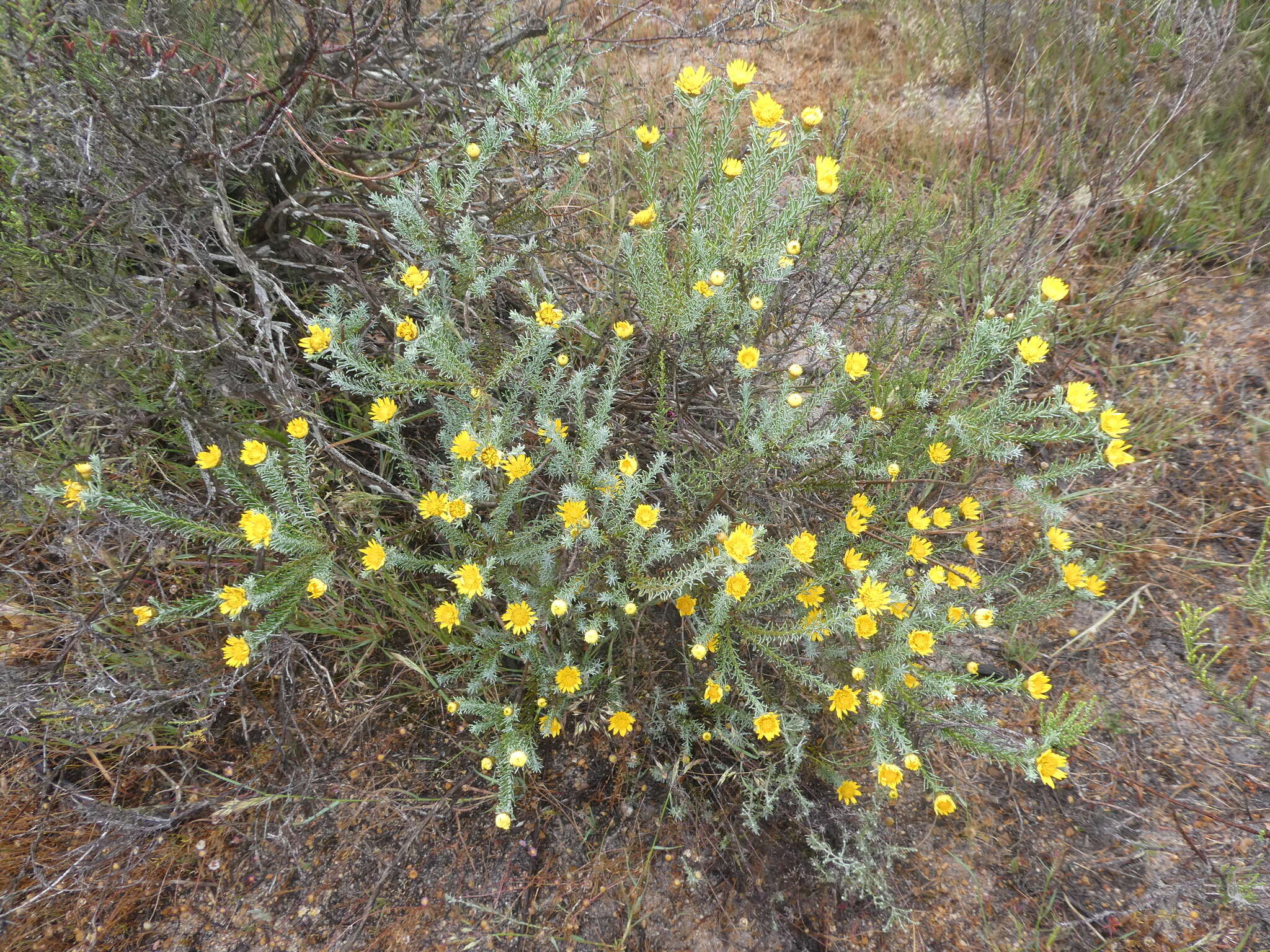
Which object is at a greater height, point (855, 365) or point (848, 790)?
point (855, 365)

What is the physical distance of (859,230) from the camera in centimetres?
265

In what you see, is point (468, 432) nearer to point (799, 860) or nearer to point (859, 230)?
point (799, 860)

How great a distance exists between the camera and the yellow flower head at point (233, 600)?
1484 millimetres

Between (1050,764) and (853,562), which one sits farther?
(853,562)

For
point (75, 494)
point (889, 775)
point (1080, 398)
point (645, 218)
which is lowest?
point (889, 775)

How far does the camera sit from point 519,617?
5.33ft

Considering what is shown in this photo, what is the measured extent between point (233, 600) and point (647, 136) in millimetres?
1465

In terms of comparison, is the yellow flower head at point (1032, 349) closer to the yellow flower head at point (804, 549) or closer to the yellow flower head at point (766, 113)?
the yellow flower head at point (804, 549)

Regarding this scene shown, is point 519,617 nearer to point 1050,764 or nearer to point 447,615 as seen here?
point 447,615

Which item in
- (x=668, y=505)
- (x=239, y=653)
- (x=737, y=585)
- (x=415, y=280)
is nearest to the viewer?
(x=737, y=585)

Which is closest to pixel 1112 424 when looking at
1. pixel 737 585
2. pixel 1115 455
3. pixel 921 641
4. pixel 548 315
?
pixel 1115 455

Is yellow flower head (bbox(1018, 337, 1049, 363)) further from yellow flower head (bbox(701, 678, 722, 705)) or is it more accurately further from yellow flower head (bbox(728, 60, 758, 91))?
yellow flower head (bbox(701, 678, 722, 705))

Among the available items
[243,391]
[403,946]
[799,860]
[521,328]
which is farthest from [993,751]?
[243,391]

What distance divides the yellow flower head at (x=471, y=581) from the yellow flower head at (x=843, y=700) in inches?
34.9
